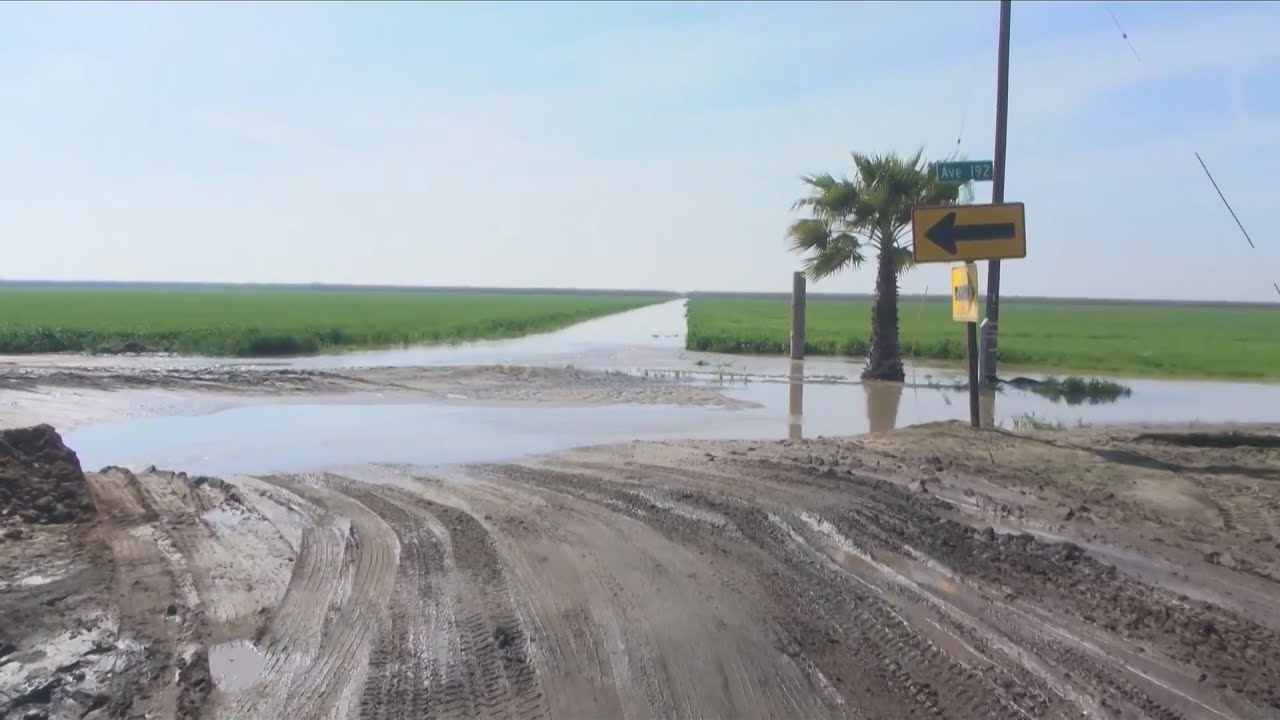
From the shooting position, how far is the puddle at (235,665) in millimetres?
4809

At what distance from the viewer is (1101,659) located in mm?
5152

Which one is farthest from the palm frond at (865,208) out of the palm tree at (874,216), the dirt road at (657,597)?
the dirt road at (657,597)

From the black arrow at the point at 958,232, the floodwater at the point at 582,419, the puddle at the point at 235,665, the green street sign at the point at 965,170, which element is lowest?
the puddle at the point at 235,665

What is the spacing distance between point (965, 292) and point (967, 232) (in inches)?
28.5

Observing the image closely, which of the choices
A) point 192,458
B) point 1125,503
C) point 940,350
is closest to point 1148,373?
point 940,350

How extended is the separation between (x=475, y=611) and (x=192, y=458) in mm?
7140

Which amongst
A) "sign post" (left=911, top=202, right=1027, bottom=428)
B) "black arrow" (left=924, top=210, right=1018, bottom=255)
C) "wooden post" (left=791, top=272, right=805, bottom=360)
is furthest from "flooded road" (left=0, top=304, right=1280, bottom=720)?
"wooden post" (left=791, top=272, right=805, bottom=360)

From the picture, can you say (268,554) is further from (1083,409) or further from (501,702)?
(1083,409)

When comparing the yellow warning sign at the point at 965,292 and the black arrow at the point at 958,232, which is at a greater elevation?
the black arrow at the point at 958,232

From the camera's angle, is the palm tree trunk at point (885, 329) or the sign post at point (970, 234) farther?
the palm tree trunk at point (885, 329)

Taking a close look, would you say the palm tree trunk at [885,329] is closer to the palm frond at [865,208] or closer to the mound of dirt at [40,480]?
the palm frond at [865,208]

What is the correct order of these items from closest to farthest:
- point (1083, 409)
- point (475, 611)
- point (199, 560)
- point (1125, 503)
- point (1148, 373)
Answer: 1. point (475, 611)
2. point (199, 560)
3. point (1125, 503)
4. point (1083, 409)
5. point (1148, 373)

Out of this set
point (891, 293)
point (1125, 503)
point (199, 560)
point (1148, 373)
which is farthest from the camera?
point (1148, 373)

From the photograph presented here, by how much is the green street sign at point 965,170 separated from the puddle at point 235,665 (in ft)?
34.8
